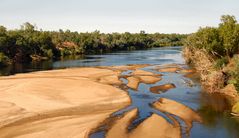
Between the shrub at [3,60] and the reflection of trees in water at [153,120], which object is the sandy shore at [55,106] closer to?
the reflection of trees in water at [153,120]

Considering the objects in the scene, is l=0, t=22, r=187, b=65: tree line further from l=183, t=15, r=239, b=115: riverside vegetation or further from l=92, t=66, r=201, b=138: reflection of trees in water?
l=92, t=66, r=201, b=138: reflection of trees in water

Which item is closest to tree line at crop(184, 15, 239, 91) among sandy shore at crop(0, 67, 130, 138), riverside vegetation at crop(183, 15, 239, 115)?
riverside vegetation at crop(183, 15, 239, 115)

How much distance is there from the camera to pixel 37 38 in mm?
114875

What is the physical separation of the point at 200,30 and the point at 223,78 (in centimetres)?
2804

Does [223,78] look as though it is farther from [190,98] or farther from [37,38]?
[37,38]

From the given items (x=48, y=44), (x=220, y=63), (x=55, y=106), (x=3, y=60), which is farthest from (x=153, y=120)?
(x=48, y=44)

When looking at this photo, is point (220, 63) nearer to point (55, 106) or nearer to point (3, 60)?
point (55, 106)

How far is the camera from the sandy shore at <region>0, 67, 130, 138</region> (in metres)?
27.9

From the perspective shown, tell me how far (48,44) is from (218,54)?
73.5 metres

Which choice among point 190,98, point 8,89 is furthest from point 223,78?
point 8,89

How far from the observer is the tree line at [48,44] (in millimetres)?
98938

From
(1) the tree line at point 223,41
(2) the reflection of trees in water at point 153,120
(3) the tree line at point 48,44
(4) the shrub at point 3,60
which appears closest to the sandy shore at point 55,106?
(2) the reflection of trees in water at point 153,120

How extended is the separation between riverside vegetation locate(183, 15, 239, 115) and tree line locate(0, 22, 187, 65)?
53.2 meters

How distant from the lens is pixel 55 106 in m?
35.3
